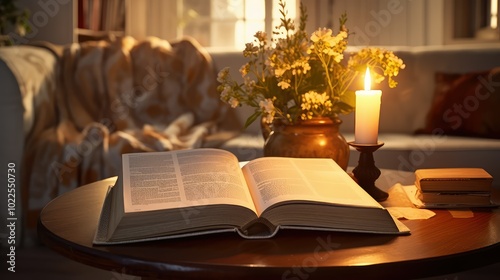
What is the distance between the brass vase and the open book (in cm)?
24

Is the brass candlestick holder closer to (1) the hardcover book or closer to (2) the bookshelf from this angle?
(1) the hardcover book

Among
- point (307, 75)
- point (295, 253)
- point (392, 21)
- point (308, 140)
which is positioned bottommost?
point (295, 253)

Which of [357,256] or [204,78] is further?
[204,78]

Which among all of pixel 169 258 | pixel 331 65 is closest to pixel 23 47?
pixel 331 65

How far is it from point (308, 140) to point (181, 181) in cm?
38

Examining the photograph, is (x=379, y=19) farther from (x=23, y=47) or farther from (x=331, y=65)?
(x=331, y=65)

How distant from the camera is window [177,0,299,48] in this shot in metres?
4.40

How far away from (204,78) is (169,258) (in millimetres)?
2324

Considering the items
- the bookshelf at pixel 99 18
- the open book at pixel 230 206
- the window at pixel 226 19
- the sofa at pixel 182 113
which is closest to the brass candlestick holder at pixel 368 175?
the open book at pixel 230 206

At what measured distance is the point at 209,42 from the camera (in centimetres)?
448

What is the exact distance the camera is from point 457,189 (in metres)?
1.22

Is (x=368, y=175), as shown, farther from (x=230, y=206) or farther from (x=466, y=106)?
(x=466, y=106)

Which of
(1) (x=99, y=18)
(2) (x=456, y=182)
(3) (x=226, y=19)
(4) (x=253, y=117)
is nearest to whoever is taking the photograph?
(2) (x=456, y=182)

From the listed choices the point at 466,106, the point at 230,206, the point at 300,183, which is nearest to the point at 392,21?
the point at 466,106
